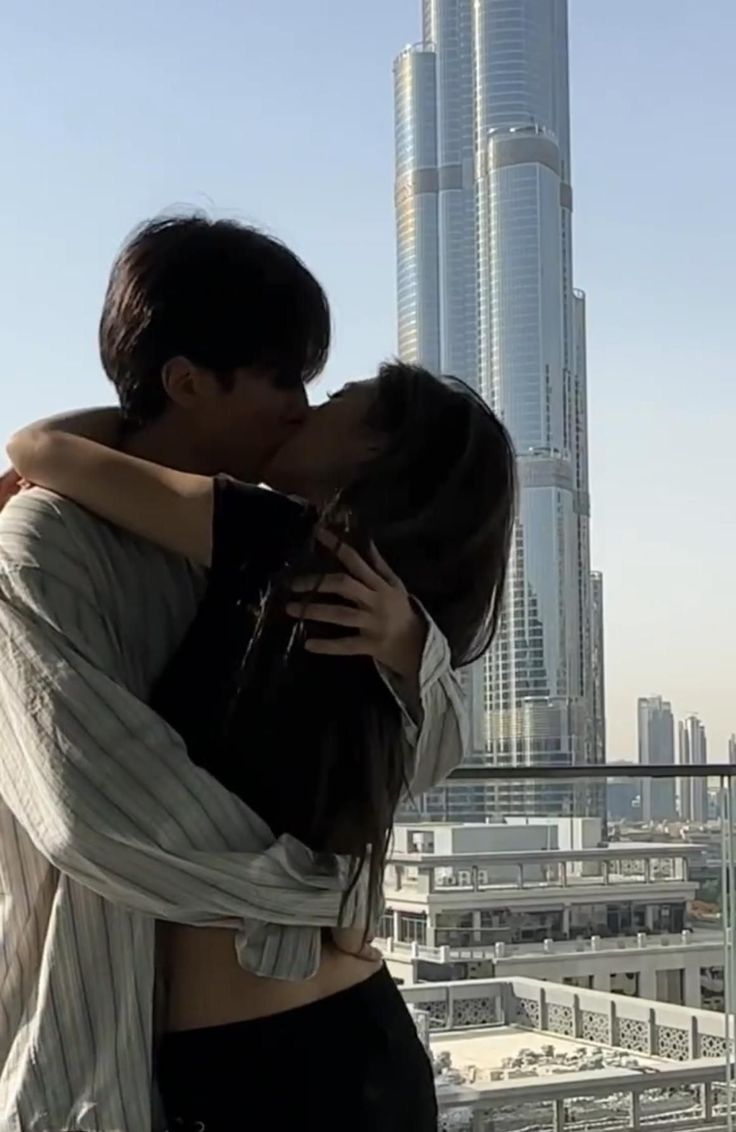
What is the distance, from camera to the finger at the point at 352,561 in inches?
33.4

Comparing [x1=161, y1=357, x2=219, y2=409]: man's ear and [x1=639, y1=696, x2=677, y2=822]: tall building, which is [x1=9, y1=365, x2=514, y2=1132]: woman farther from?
[x1=639, y1=696, x2=677, y2=822]: tall building

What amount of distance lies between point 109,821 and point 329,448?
273 millimetres

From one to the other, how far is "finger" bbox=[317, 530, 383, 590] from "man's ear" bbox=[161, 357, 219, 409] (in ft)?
0.41

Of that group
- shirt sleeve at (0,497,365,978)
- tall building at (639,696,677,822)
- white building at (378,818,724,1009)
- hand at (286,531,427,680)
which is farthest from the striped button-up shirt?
tall building at (639,696,677,822)

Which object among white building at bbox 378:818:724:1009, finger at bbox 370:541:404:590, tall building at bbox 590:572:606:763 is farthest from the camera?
tall building at bbox 590:572:606:763

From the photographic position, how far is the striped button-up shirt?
0.77 meters

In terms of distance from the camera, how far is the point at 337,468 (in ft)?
2.93

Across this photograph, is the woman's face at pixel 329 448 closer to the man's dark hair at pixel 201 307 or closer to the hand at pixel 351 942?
the man's dark hair at pixel 201 307

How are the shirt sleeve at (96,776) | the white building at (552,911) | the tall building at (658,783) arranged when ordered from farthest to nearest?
the tall building at (658,783)
the white building at (552,911)
the shirt sleeve at (96,776)

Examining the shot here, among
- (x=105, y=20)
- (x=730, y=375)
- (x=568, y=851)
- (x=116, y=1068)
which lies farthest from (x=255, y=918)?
(x=730, y=375)

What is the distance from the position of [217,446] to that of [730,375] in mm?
4267

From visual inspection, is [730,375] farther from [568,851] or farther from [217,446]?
[217,446]

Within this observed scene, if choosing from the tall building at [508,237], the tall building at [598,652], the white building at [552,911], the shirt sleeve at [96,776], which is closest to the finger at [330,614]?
the shirt sleeve at [96,776]

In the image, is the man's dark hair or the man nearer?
the man
